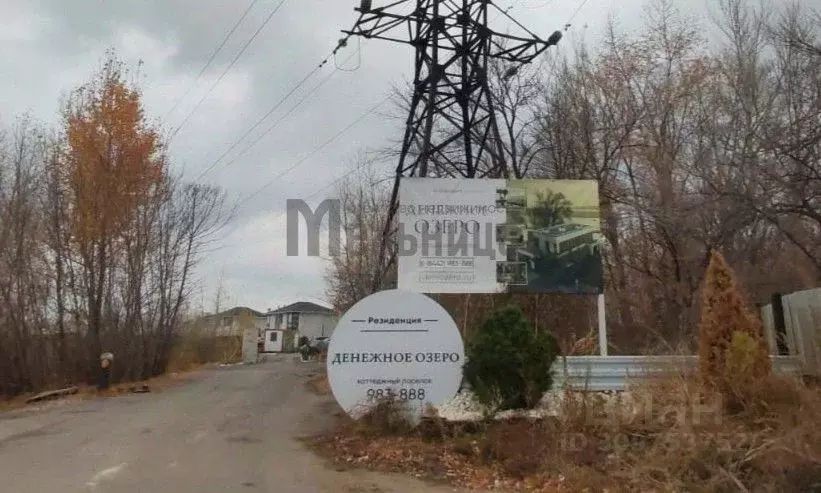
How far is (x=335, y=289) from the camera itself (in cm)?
3928

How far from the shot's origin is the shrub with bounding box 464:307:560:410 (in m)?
11.0

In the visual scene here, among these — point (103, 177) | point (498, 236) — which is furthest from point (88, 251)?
point (498, 236)

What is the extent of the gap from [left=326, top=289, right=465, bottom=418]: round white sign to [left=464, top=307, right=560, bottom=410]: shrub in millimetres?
783

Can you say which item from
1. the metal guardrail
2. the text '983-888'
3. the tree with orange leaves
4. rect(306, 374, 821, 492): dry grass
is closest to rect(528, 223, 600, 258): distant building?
the metal guardrail

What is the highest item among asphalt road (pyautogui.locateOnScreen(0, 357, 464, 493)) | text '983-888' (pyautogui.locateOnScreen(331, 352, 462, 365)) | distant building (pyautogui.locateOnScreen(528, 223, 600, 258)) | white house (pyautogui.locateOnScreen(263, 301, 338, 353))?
white house (pyautogui.locateOnScreen(263, 301, 338, 353))

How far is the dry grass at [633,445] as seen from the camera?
7355 millimetres

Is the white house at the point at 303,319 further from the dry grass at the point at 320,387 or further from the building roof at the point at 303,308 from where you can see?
the dry grass at the point at 320,387

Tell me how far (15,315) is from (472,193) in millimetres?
14856

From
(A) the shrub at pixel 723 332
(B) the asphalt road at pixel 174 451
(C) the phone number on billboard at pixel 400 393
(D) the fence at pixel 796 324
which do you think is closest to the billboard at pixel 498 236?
(C) the phone number on billboard at pixel 400 393

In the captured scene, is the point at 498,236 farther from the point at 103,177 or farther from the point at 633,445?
the point at 103,177

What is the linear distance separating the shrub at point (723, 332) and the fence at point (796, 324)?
1429mm

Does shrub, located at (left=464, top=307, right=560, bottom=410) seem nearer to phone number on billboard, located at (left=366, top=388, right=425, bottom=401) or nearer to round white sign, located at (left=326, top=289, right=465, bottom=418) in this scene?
round white sign, located at (left=326, top=289, right=465, bottom=418)

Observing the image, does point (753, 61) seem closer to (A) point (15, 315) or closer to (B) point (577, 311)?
(B) point (577, 311)

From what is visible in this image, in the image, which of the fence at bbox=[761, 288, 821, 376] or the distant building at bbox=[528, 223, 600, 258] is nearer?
the fence at bbox=[761, 288, 821, 376]
